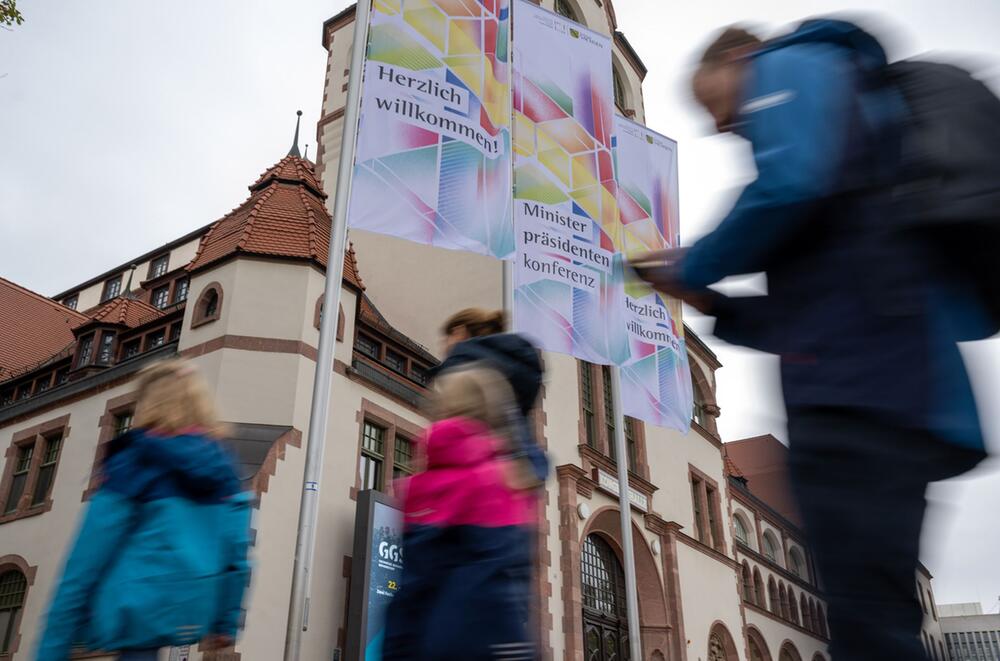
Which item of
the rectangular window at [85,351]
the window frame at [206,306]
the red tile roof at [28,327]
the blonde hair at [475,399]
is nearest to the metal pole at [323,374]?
the window frame at [206,306]

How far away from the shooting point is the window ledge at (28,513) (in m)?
16.3

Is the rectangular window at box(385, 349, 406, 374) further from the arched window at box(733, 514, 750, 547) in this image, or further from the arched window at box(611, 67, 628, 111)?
the arched window at box(733, 514, 750, 547)

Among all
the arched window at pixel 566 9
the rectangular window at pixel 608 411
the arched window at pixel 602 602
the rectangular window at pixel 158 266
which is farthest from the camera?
the rectangular window at pixel 158 266

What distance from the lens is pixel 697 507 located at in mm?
27219

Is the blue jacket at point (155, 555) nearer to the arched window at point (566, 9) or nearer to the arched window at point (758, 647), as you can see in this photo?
the arched window at point (566, 9)

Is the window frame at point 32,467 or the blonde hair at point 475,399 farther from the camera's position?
the window frame at point 32,467

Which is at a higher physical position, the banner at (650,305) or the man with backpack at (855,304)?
the banner at (650,305)

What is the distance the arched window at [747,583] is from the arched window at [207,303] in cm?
2288

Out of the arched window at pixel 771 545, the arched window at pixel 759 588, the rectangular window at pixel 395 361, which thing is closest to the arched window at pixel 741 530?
the arched window at pixel 759 588

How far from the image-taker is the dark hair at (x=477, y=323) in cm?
390

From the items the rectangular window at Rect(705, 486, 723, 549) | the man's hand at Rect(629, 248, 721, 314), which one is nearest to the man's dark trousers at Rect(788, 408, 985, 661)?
the man's hand at Rect(629, 248, 721, 314)

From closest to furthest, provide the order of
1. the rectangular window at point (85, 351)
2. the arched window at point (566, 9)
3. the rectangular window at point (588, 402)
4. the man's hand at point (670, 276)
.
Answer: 1. the man's hand at point (670, 276)
2. the rectangular window at point (85, 351)
3. the rectangular window at point (588, 402)
4. the arched window at point (566, 9)

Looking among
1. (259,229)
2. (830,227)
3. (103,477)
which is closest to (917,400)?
(830,227)

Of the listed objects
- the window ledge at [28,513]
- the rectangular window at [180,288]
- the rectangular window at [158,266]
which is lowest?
the window ledge at [28,513]
